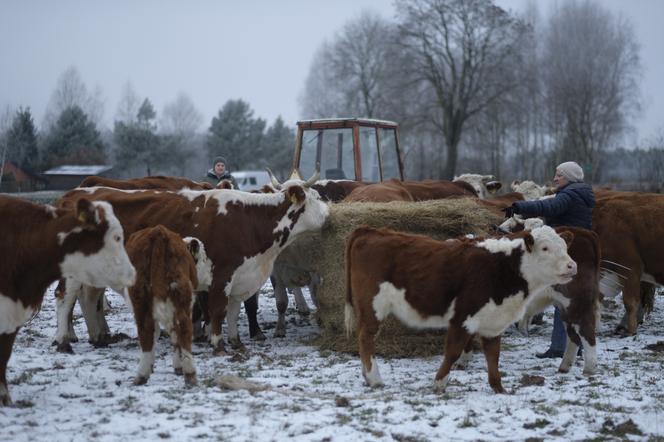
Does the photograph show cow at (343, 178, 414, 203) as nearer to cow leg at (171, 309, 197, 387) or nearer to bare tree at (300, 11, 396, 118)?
cow leg at (171, 309, 197, 387)

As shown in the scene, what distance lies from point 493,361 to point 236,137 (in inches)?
2086

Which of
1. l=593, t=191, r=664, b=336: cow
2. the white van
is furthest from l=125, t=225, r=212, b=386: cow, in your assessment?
the white van

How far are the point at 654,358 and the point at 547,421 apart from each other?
3.10m

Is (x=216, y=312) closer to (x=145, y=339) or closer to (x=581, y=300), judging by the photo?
(x=145, y=339)

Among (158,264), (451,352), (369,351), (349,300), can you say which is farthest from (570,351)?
(158,264)

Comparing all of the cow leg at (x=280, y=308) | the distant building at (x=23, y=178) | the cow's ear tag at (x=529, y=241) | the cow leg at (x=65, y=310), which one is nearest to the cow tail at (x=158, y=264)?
the cow leg at (x=65, y=310)

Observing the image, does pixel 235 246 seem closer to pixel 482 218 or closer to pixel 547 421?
pixel 482 218

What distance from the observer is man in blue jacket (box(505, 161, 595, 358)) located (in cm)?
822

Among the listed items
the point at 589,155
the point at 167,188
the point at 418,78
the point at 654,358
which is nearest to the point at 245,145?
the point at 418,78

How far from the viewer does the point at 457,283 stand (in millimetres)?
6707

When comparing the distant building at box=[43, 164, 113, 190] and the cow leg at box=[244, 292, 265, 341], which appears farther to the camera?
the distant building at box=[43, 164, 113, 190]

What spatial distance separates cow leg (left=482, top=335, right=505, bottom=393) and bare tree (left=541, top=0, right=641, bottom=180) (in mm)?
42065

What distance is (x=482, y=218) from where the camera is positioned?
9.28 m

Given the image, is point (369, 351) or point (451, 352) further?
point (369, 351)
